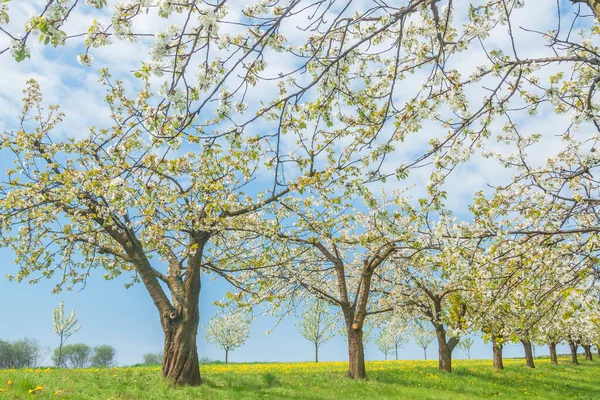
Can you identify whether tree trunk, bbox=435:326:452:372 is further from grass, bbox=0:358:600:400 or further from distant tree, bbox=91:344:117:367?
distant tree, bbox=91:344:117:367

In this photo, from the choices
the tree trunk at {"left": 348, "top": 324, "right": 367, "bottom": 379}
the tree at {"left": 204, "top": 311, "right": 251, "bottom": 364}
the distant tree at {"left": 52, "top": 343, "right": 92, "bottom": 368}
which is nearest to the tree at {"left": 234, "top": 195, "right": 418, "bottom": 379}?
the tree trunk at {"left": 348, "top": 324, "right": 367, "bottom": 379}

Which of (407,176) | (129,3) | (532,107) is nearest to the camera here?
(129,3)

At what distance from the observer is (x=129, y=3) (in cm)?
474

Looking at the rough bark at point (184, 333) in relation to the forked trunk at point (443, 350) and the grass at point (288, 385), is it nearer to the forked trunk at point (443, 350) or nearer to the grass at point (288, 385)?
the grass at point (288, 385)

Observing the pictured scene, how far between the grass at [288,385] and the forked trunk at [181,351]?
0.45 meters

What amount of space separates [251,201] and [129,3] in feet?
27.4

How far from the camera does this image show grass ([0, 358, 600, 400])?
10625 mm

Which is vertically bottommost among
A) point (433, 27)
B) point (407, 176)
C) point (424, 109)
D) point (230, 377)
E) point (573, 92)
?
point (230, 377)

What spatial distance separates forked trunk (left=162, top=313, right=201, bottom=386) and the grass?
0.45 metres

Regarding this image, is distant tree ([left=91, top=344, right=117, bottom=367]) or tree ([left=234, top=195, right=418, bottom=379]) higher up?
tree ([left=234, top=195, right=418, bottom=379])

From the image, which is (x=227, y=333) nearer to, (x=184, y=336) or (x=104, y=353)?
(x=104, y=353)

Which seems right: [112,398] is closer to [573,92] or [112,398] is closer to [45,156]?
[45,156]

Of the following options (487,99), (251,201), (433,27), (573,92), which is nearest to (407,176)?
(487,99)

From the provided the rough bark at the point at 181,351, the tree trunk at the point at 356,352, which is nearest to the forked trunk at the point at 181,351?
the rough bark at the point at 181,351
